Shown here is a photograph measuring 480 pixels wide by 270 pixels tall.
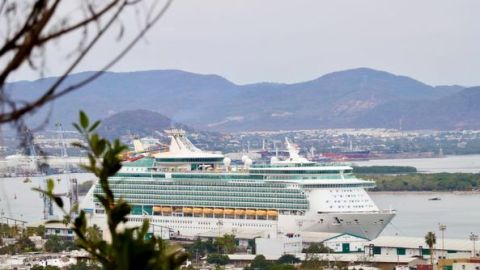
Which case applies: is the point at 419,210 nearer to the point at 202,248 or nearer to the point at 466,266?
the point at 202,248

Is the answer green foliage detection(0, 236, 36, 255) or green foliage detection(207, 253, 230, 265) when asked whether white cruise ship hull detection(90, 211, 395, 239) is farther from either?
green foliage detection(207, 253, 230, 265)

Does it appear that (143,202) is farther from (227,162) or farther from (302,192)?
(302,192)

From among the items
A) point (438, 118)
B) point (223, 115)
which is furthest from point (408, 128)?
point (223, 115)

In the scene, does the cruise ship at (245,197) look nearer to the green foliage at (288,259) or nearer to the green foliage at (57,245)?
the green foliage at (57,245)

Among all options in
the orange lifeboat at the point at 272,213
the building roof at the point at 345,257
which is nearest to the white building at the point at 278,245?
the building roof at the point at 345,257

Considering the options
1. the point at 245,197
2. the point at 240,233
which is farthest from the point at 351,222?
the point at 245,197

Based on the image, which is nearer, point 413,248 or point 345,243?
point 413,248
